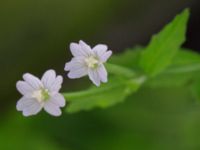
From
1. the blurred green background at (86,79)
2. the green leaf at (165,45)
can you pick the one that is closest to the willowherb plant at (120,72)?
the green leaf at (165,45)

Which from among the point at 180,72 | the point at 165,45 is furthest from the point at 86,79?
the point at 165,45

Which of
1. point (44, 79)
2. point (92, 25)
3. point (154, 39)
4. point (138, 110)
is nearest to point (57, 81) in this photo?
point (44, 79)

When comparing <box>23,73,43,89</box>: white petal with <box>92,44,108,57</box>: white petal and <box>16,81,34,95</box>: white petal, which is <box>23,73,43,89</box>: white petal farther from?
<box>92,44,108,57</box>: white petal

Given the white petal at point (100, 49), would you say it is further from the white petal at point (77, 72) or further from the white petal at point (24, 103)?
the white petal at point (24, 103)

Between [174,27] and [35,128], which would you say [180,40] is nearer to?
[174,27]

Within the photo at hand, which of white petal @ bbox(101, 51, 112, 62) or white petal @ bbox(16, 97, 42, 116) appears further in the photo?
white petal @ bbox(16, 97, 42, 116)

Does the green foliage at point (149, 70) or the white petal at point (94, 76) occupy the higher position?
the green foliage at point (149, 70)

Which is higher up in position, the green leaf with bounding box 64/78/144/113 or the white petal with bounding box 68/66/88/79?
the green leaf with bounding box 64/78/144/113

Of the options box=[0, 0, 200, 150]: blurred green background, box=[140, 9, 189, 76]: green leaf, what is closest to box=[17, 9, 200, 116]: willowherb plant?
box=[140, 9, 189, 76]: green leaf
